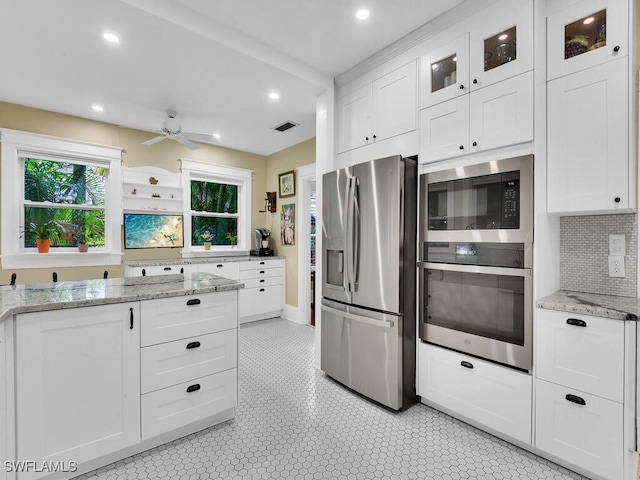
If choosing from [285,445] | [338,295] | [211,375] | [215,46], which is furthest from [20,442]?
[215,46]

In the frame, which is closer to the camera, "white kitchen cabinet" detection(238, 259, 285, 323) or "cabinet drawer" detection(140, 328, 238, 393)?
"cabinet drawer" detection(140, 328, 238, 393)

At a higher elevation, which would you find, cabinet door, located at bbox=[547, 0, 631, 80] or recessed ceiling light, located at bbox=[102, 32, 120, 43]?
recessed ceiling light, located at bbox=[102, 32, 120, 43]

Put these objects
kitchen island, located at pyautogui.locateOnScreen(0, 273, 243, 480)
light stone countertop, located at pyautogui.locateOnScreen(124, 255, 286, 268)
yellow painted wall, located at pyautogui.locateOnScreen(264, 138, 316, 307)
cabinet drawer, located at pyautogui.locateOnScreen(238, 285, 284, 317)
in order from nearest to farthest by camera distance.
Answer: kitchen island, located at pyautogui.locateOnScreen(0, 273, 243, 480) → light stone countertop, located at pyautogui.locateOnScreen(124, 255, 286, 268) → cabinet drawer, located at pyautogui.locateOnScreen(238, 285, 284, 317) → yellow painted wall, located at pyautogui.locateOnScreen(264, 138, 316, 307)

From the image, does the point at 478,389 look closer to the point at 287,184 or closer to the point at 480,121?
the point at 480,121

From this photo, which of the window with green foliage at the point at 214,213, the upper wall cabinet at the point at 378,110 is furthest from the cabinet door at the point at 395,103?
the window with green foliage at the point at 214,213

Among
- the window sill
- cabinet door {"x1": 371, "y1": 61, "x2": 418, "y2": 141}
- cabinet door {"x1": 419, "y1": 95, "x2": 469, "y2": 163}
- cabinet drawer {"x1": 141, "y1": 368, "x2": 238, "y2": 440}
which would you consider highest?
cabinet door {"x1": 371, "y1": 61, "x2": 418, "y2": 141}

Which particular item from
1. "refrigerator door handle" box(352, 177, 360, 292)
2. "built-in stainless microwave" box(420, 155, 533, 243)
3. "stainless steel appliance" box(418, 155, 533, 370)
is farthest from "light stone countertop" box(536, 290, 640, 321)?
"refrigerator door handle" box(352, 177, 360, 292)

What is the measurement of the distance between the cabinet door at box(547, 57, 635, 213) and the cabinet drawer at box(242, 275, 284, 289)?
379 cm

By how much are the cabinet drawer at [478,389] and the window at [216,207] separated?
3.73 meters

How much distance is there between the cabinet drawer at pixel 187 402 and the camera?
1822mm

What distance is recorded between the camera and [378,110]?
2623 millimetres

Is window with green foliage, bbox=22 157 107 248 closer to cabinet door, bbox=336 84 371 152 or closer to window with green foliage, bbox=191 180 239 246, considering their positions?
window with green foliage, bbox=191 180 239 246

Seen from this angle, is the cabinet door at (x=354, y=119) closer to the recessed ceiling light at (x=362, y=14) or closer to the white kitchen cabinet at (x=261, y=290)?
the recessed ceiling light at (x=362, y=14)

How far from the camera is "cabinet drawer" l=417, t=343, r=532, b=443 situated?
181cm
